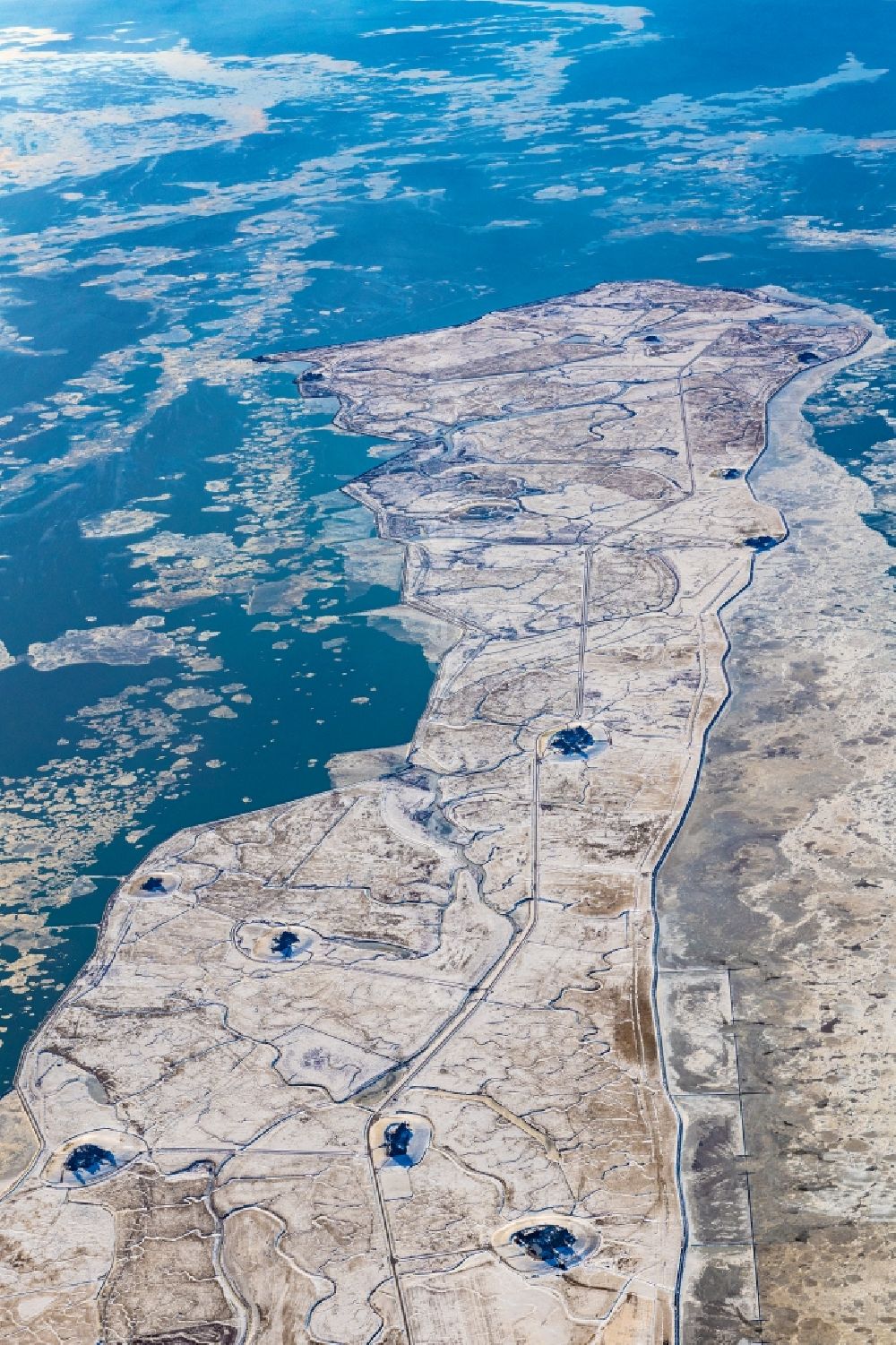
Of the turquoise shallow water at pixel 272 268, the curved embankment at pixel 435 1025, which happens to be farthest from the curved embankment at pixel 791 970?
the turquoise shallow water at pixel 272 268

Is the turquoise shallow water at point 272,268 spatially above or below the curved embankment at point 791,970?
below

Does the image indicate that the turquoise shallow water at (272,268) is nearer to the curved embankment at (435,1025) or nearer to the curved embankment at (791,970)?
the curved embankment at (435,1025)

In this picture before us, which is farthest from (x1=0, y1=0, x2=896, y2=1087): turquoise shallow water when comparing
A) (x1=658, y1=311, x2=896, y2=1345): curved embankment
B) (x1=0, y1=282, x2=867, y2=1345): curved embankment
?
(x1=658, y1=311, x2=896, y2=1345): curved embankment

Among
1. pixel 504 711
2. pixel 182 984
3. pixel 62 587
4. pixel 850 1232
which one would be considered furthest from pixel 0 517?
pixel 850 1232

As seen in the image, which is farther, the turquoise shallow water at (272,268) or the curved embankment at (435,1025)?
the turquoise shallow water at (272,268)

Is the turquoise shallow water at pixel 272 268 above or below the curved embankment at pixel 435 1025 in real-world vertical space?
below

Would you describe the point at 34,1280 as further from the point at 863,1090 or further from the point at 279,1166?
the point at 863,1090
